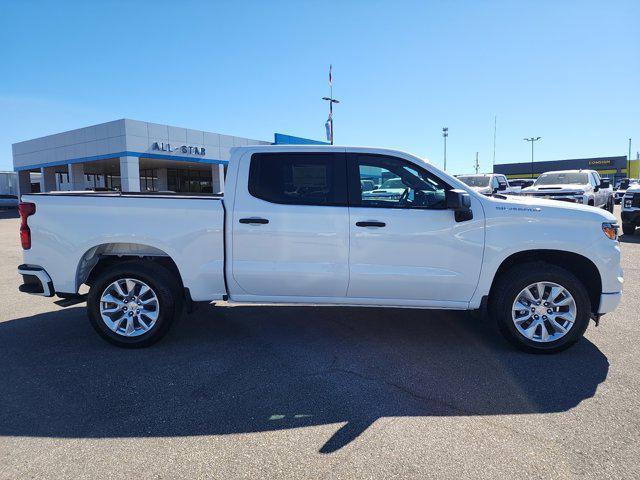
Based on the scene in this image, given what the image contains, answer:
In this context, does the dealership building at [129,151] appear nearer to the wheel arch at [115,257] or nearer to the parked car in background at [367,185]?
the wheel arch at [115,257]

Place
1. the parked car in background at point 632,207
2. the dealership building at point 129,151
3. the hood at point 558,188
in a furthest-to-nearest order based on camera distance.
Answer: the dealership building at point 129,151 < the hood at point 558,188 < the parked car in background at point 632,207

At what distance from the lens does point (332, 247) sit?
4.36 m

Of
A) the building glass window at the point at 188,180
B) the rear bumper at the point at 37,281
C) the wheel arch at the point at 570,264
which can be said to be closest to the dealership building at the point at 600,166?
the building glass window at the point at 188,180

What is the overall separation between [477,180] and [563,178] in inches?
123

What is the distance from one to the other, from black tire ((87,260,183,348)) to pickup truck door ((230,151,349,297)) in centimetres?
66

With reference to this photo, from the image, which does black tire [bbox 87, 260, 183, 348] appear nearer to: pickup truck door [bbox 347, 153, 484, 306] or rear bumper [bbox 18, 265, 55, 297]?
rear bumper [bbox 18, 265, 55, 297]

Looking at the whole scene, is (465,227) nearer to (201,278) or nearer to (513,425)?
(513,425)

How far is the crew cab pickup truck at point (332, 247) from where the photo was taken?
14.1ft

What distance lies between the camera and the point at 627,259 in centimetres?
957

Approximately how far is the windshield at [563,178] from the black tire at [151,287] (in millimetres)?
14612

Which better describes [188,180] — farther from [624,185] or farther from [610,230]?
[610,230]

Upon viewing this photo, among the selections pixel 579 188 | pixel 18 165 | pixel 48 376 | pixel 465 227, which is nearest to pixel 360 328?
pixel 465 227

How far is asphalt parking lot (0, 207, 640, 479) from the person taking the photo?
271cm

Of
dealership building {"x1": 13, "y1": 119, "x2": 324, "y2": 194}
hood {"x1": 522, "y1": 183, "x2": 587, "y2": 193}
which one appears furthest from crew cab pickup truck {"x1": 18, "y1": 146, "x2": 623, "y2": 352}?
dealership building {"x1": 13, "y1": 119, "x2": 324, "y2": 194}
